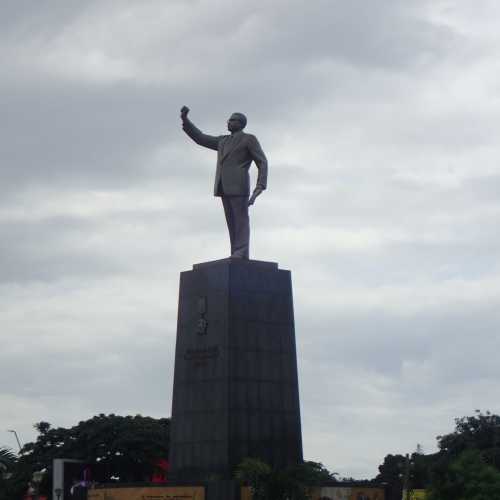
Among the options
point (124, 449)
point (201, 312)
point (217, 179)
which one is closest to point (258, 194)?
point (217, 179)

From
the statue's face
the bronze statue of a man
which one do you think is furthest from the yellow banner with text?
the statue's face

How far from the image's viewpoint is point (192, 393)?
115ft

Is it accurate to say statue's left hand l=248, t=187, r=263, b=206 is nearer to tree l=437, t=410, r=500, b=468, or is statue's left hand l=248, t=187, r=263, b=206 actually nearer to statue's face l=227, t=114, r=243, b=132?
statue's face l=227, t=114, r=243, b=132

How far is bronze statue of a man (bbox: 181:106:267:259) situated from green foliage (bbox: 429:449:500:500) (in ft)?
27.7

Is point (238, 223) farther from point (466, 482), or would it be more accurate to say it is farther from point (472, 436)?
point (472, 436)

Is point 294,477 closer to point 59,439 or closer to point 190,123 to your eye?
point 190,123

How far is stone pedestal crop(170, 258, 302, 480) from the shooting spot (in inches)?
1340

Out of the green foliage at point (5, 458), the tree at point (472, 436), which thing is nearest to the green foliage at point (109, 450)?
the tree at point (472, 436)

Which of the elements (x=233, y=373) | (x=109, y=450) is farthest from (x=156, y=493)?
(x=109, y=450)

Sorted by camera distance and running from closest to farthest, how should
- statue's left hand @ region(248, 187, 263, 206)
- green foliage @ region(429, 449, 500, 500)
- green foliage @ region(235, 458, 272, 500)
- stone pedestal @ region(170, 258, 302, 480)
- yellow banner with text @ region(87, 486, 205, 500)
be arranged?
green foliage @ region(235, 458, 272, 500) → yellow banner with text @ region(87, 486, 205, 500) → stone pedestal @ region(170, 258, 302, 480) → statue's left hand @ region(248, 187, 263, 206) → green foliage @ region(429, 449, 500, 500)

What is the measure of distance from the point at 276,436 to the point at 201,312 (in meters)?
3.81

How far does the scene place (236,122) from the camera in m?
36.5

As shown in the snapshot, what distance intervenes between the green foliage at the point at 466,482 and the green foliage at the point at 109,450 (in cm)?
3051

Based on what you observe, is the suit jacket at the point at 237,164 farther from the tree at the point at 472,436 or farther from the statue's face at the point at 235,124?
the tree at the point at 472,436
